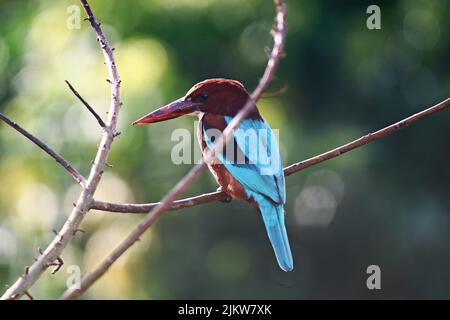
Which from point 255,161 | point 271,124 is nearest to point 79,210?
point 255,161

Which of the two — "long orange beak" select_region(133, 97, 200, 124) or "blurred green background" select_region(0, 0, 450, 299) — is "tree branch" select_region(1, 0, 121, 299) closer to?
"long orange beak" select_region(133, 97, 200, 124)

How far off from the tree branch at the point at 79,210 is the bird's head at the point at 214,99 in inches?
26.6

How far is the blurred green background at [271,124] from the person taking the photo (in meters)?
3.97

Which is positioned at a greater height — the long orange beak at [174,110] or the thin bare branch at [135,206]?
the long orange beak at [174,110]

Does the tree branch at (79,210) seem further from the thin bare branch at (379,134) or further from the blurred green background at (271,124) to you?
the blurred green background at (271,124)

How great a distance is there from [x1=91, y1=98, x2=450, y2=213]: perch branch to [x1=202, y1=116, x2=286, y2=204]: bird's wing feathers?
1.9 inches

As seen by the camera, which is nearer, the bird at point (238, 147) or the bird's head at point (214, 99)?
the bird at point (238, 147)

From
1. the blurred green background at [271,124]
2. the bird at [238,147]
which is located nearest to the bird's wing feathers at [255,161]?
the bird at [238,147]

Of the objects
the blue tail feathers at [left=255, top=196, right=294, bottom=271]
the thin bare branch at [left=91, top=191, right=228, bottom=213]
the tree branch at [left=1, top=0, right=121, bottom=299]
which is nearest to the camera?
the tree branch at [left=1, top=0, right=121, bottom=299]

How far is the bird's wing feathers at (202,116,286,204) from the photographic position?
1.95m

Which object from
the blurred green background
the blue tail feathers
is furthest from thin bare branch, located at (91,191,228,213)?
the blurred green background

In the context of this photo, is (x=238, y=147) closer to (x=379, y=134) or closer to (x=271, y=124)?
(x=379, y=134)

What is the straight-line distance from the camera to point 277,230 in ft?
6.07
